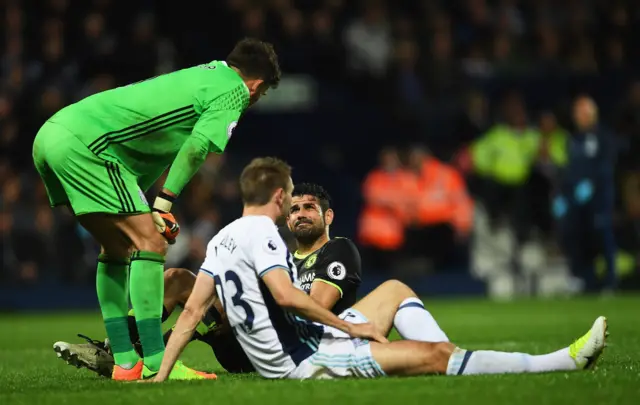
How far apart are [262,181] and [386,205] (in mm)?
10982

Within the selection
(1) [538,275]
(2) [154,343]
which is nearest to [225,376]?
(2) [154,343]

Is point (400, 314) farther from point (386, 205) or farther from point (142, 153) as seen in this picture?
point (386, 205)

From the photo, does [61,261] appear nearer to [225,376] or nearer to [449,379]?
[225,376]

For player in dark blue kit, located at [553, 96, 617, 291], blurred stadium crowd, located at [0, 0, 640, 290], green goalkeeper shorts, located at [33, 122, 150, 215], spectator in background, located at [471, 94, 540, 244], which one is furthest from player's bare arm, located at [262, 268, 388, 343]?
spectator in background, located at [471, 94, 540, 244]

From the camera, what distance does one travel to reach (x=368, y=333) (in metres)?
6.41

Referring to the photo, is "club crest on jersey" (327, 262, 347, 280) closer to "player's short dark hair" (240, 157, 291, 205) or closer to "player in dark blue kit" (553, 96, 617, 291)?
"player's short dark hair" (240, 157, 291, 205)

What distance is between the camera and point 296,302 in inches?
249

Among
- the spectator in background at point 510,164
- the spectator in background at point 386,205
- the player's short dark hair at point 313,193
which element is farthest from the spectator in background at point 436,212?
the player's short dark hair at point 313,193

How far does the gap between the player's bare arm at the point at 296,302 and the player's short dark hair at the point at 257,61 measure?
1.60 metres

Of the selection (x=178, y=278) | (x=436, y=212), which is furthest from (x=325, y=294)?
(x=436, y=212)

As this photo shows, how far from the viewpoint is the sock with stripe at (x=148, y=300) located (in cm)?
716

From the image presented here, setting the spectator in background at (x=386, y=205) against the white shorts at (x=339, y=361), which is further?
the spectator in background at (x=386, y=205)

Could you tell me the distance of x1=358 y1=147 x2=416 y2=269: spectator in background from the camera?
57.3 feet

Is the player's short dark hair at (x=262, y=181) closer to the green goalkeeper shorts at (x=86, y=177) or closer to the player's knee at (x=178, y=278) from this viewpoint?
the green goalkeeper shorts at (x=86, y=177)
